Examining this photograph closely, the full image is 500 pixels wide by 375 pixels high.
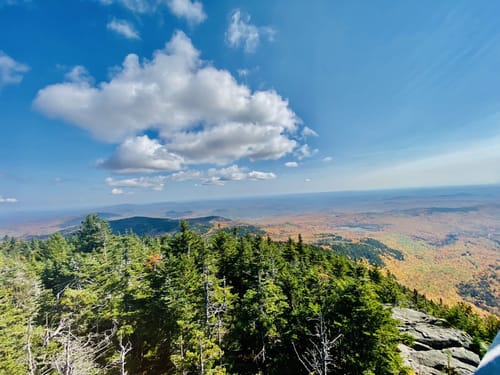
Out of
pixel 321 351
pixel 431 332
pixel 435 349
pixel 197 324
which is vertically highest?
pixel 321 351

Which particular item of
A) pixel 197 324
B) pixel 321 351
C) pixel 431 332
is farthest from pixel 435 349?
pixel 197 324

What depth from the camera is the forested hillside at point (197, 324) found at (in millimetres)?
14703

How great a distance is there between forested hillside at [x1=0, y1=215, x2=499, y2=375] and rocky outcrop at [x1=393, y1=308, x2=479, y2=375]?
6.19 ft

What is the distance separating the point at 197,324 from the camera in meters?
17.1

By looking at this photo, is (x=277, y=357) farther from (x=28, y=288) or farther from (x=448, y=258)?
(x=448, y=258)

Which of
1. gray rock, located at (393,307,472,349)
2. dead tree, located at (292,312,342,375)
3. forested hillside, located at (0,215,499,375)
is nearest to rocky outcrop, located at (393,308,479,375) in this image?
gray rock, located at (393,307,472,349)

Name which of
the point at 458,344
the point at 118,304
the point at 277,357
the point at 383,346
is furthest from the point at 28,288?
the point at 458,344

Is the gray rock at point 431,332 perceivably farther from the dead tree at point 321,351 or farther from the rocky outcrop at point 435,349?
the dead tree at point 321,351

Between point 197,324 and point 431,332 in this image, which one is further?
point 431,332

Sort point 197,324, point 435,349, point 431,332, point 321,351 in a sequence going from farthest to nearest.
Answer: point 431,332, point 435,349, point 197,324, point 321,351

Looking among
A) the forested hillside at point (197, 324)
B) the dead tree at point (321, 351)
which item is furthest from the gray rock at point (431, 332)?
the dead tree at point (321, 351)

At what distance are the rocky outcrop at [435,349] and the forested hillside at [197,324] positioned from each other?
189 centimetres

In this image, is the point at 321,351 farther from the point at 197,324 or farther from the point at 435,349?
the point at 435,349

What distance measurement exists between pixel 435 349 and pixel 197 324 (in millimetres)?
21636
